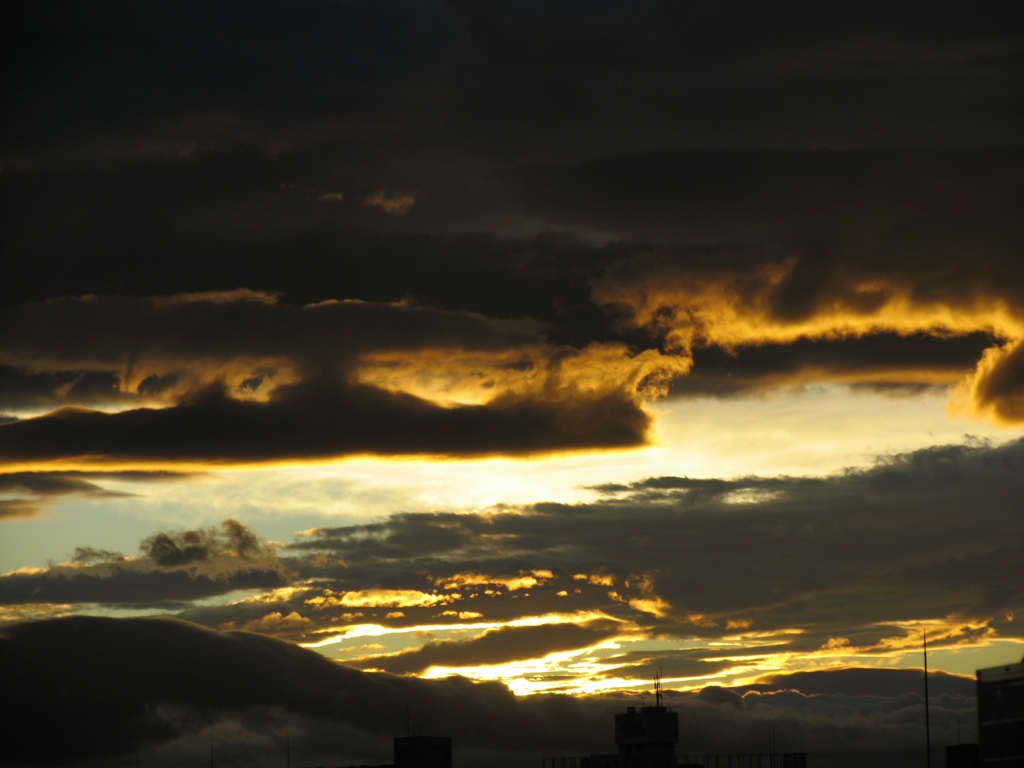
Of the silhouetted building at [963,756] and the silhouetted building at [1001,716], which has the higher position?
the silhouetted building at [1001,716]

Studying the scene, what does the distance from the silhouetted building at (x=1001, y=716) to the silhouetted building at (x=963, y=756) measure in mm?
80563

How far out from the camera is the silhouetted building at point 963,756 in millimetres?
161163

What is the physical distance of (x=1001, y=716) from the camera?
8488cm

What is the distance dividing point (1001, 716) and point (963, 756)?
3300 inches

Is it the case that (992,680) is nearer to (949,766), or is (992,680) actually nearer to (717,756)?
(949,766)

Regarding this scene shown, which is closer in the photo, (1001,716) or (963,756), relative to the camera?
(1001,716)

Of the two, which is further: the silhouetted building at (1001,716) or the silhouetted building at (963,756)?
the silhouetted building at (963,756)

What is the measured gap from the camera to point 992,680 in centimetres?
8500

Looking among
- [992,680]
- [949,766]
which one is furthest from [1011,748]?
[949,766]

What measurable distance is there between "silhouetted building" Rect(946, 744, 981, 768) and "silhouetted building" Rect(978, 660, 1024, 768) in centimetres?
8056

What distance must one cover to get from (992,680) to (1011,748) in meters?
4.03

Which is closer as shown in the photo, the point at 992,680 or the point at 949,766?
the point at 992,680

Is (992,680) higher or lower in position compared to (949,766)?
higher

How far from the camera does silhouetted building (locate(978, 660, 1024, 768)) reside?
8325 cm
